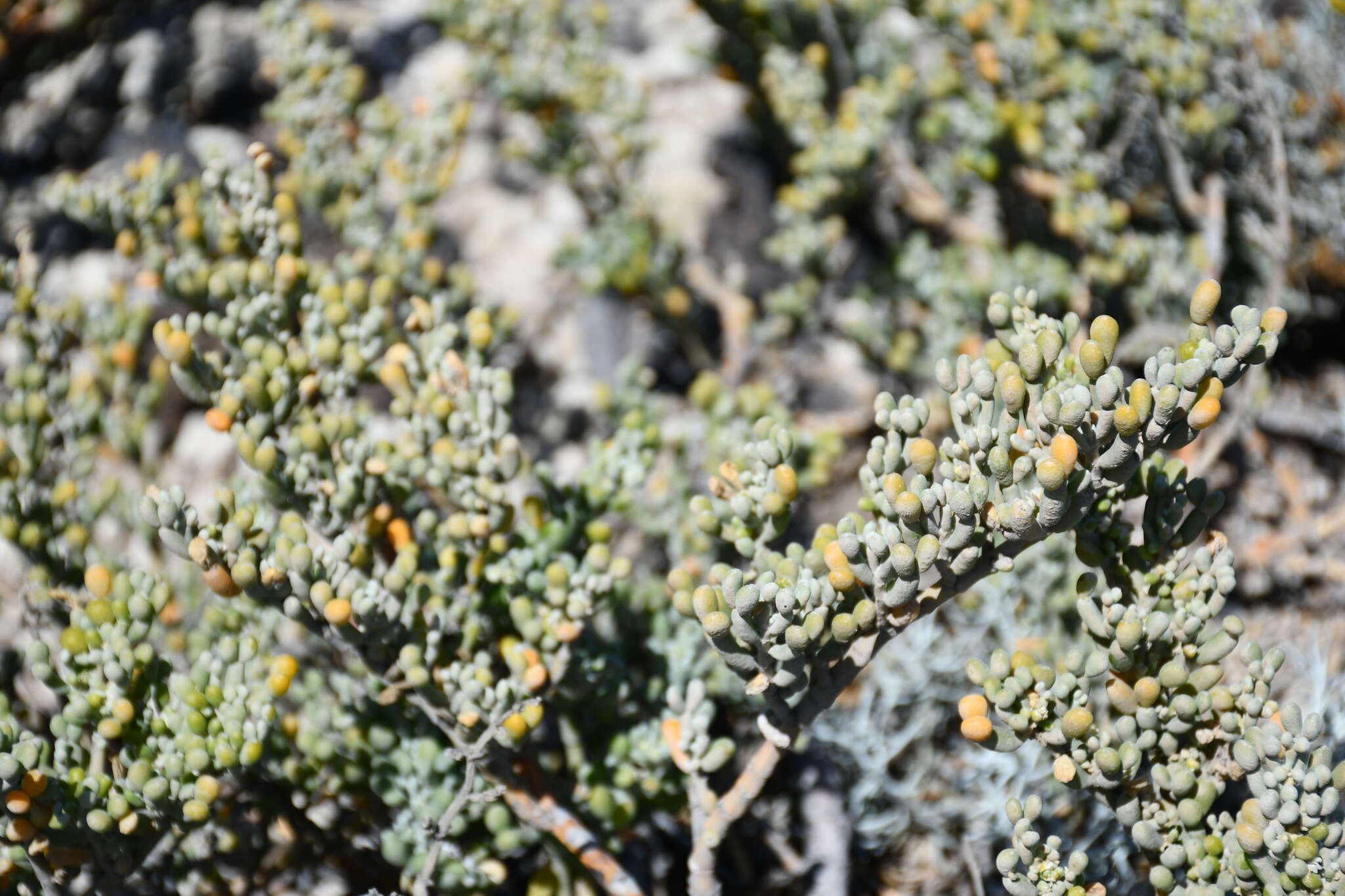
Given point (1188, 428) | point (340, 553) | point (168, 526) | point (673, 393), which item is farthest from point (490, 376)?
point (673, 393)

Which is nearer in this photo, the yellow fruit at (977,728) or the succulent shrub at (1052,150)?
the yellow fruit at (977,728)

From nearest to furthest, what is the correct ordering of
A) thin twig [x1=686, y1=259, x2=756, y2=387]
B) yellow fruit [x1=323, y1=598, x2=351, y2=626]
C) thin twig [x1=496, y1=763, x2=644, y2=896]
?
yellow fruit [x1=323, y1=598, x2=351, y2=626] → thin twig [x1=496, y1=763, x2=644, y2=896] → thin twig [x1=686, y1=259, x2=756, y2=387]

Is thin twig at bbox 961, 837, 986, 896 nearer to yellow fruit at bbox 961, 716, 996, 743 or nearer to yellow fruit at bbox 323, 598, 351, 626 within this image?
→ yellow fruit at bbox 961, 716, 996, 743

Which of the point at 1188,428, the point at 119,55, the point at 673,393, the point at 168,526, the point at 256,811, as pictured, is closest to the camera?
the point at 1188,428

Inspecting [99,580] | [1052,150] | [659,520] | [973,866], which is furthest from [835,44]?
[99,580]

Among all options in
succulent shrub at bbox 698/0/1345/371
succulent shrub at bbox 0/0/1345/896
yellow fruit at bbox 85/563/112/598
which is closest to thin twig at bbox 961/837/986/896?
succulent shrub at bbox 0/0/1345/896

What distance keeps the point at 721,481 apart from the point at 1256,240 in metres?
1.90

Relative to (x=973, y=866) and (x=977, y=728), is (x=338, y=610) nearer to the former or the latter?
(x=977, y=728)

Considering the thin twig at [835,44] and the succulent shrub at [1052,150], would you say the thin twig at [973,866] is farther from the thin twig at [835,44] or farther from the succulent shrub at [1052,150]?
the thin twig at [835,44]

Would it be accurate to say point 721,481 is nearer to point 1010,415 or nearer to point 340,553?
point 1010,415

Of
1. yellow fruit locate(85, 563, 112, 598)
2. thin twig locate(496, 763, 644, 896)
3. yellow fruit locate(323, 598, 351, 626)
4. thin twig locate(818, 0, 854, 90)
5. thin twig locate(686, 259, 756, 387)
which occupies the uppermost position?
yellow fruit locate(323, 598, 351, 626)

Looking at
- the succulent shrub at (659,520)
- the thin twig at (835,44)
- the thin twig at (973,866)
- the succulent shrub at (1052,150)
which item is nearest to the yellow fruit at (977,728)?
the succulent shrub at (659,520)

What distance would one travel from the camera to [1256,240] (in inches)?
102

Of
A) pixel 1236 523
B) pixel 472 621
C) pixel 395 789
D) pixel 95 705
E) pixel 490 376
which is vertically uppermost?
pixel 490 376
